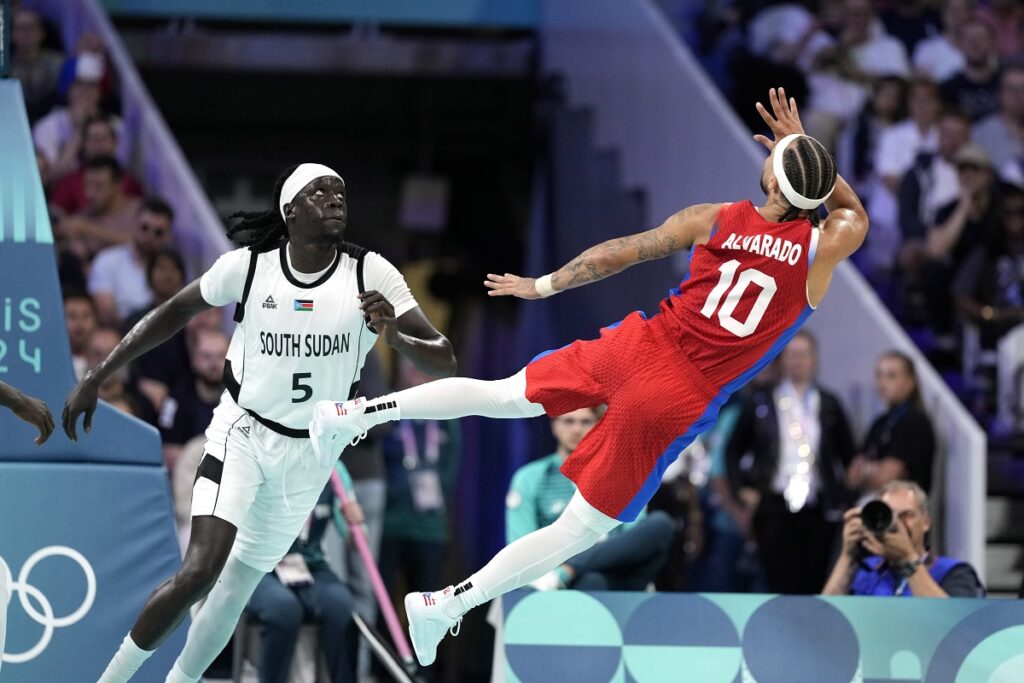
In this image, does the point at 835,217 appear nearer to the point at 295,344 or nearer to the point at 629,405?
the point at 629,405

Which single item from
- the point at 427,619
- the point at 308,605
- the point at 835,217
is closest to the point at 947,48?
the point at 835,217

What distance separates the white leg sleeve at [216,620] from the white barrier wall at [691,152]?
4650mm

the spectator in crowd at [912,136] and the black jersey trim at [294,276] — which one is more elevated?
the spectator in crowd at [912,136]

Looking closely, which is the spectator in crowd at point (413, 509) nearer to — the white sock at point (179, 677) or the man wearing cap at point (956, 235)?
the white sock at point (179, 677)

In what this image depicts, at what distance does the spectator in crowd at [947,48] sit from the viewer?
12625 millimetres

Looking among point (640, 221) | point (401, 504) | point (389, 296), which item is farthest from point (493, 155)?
point (389, 296)

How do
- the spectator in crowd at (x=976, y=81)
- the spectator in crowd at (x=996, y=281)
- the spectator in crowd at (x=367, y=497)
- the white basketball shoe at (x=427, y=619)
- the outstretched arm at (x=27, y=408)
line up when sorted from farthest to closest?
the spectator in crowd at (x=976, y=81) < the spectator in crowd at (x=996, y=281) < the spectator in crowd at (x=367, y=497) < the white basketball shoe at (x=427, y=619) < the outstretched arm at (x=27, y=408)

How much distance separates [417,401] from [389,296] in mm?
652

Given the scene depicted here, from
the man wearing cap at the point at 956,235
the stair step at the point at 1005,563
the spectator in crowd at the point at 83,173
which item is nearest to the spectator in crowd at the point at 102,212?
the spectator in crowd at the point at 83,173

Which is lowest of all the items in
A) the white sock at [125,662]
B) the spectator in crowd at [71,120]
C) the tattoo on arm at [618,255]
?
the white sock at [125,662]

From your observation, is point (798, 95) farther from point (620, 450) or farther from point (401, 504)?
point (620, 450)

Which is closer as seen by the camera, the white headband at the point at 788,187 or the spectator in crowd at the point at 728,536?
the white headband at the point at 788,187

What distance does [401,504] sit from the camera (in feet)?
31.6

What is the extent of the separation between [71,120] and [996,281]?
6388 millimetres
